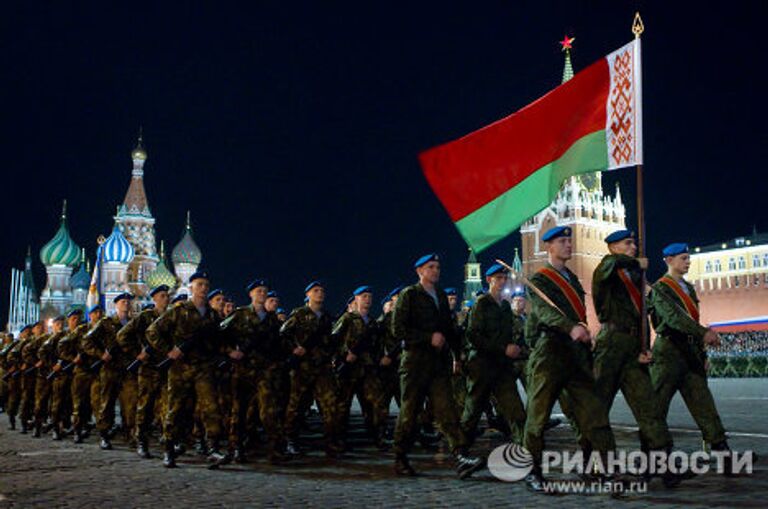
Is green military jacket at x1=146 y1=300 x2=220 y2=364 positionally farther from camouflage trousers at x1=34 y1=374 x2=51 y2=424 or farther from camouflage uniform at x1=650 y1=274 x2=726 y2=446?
camouflage trousers at x1=34 y1=374 x2=51 y2=424

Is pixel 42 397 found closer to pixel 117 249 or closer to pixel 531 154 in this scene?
pixel 531 154

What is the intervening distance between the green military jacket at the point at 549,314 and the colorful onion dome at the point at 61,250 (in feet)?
350

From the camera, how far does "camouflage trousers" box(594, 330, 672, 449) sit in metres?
7.17

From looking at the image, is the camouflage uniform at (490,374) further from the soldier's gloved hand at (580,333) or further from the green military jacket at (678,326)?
the soldier's gloved hand at (580,333)

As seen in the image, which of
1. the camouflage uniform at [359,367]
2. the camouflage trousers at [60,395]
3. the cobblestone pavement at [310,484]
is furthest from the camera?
the camouflage trousers at [60,395]

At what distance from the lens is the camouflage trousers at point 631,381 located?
7172mm

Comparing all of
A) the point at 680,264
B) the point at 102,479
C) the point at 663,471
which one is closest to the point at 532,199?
the point at 680,264

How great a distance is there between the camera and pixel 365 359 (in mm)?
11664

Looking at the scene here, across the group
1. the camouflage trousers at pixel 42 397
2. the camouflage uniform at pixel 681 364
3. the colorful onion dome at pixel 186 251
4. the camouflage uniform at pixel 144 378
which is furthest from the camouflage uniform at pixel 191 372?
the colorful onion dome at pixel 186 251

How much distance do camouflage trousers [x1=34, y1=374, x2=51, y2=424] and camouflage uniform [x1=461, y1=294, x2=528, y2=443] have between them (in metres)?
9.86

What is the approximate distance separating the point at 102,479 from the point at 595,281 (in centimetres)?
550

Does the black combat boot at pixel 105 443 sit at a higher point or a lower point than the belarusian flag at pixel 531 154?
lower

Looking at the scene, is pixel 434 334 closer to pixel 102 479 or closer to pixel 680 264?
pixel 680 264

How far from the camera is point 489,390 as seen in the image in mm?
8609
